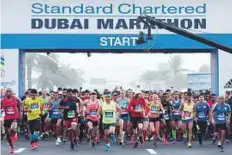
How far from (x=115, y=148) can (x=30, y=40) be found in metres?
8.67

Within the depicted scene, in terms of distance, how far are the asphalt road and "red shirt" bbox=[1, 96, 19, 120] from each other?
112 cm

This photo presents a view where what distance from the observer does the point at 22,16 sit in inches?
1068

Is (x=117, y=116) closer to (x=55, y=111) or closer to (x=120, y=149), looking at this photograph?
(x=120, y=149)

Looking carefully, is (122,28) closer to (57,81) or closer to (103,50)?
(103,50)

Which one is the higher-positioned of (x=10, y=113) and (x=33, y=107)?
(x=33, y=107)

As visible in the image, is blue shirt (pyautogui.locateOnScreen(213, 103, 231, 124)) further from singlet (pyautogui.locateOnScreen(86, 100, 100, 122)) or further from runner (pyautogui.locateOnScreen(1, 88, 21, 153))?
runner (pyautogui.locateOnScreen(1, 88, 21, 153))

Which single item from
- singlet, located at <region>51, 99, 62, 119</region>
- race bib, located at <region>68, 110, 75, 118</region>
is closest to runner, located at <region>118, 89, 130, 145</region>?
singlet, located at <region>51, 99, 62, 119</region>

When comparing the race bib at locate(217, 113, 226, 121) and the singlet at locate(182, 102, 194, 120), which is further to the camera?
the singlet at locate(182, 102, 194, 120)

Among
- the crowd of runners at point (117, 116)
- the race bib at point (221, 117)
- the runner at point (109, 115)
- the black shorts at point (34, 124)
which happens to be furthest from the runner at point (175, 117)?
the black shorts at point (34, 124)

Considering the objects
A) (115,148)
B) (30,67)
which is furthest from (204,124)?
(30,67)

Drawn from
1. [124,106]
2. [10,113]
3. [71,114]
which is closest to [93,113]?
[71,114]

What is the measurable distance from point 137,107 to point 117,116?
3.44ft

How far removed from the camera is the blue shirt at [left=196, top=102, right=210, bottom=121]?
22078 mm

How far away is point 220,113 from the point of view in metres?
20.2
